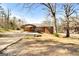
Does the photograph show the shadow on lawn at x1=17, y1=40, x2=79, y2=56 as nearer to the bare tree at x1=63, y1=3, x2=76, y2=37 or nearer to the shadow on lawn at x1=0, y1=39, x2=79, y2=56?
the shadow on lawn at x1=0, y1=39, x2=79, y2=56

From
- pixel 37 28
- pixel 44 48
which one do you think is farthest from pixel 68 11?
pixel 44 48

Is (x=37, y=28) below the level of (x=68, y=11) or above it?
below

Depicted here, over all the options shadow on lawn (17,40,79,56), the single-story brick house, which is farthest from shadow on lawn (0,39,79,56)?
the single-story brick house

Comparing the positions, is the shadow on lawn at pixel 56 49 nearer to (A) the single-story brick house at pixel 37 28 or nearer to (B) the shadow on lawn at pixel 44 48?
(B) the shadow on lawn at pixel 44 48

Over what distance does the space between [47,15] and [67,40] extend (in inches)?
16.4

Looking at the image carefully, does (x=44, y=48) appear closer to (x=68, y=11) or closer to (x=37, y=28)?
(x=37, y=28)

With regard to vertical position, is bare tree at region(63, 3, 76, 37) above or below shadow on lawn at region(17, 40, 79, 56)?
above

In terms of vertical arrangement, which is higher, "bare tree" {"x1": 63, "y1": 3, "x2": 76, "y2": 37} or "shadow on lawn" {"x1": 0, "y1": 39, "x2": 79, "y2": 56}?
"bare tree" {"x1": 63, "y1": 3, "x2": 76, "y2": 37}

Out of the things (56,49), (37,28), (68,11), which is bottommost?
(56,49)

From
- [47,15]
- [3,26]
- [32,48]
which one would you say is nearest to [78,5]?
[47,15]

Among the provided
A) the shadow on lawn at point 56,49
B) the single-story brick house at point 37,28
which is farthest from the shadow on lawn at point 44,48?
the single-story brick house at point 37,28

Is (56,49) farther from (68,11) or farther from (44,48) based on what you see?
(68,11)

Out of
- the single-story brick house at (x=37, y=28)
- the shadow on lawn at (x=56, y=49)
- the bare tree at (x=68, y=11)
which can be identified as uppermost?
the bare tree at (x=68, y=11)

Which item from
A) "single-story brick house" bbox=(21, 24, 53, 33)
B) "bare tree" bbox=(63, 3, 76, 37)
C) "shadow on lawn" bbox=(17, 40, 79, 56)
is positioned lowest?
"shadow on lawn" bbox=(17, 40, 79, 56)
